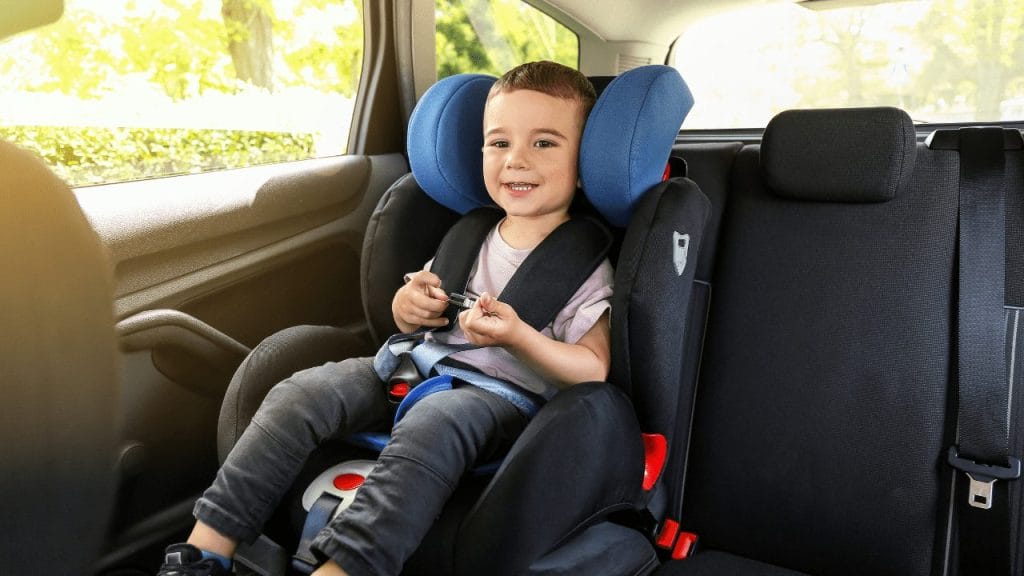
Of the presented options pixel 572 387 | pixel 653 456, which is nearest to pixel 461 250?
pixel 572 387

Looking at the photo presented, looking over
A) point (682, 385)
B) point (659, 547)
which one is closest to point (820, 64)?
point (682, 385)

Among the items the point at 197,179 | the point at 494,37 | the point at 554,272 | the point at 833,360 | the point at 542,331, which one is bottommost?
the point at 833,360

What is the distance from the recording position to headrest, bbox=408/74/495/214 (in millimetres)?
1744

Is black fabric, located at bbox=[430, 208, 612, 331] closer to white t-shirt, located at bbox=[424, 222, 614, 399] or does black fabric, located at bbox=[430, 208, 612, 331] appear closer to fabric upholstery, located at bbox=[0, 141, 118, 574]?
white t-shirt, located at bbox=[424, 222, 614, 399]

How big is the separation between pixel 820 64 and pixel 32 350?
2067mm

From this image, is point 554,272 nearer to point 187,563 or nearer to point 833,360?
point 833,360

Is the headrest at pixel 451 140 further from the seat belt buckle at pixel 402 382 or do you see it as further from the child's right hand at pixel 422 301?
the seat belt buckle at pixel 402 382

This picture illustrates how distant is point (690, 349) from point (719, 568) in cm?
46

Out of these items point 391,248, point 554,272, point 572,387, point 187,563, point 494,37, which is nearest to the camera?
point 187,563

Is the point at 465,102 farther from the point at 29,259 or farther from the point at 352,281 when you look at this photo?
the point at 29,259

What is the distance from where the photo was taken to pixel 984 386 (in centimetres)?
152

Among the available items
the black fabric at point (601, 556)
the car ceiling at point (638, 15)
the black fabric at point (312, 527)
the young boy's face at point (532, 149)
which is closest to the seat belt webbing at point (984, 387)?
the black fabric at point (601, 556)

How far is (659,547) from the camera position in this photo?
172 cm

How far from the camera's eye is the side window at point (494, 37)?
7.76 ft
